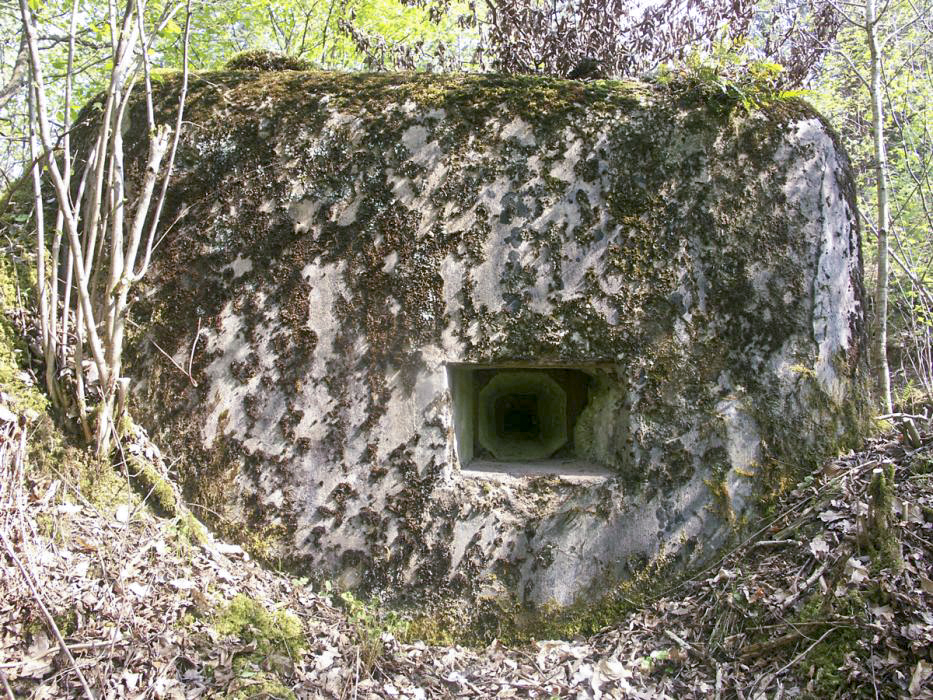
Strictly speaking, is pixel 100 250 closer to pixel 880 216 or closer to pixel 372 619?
pixel 372 619

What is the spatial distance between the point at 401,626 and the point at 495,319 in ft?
4.64

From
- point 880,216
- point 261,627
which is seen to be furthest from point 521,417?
point 880,216

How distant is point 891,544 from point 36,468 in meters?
3.26

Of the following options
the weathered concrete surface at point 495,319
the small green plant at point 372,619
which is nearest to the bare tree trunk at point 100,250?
the weathered concrete surface at point 495,319

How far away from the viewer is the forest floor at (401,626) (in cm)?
202

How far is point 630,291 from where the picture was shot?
283 cm

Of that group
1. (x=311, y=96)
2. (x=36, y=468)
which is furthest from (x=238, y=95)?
(x=36, y=468)

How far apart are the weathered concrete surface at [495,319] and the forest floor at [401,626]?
0.67 ft

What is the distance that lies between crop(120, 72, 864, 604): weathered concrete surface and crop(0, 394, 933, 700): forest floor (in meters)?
0.21

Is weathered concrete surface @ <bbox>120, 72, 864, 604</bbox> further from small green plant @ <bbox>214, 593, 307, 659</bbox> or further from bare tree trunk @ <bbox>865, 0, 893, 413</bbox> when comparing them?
bare tree trunk @ <bbox>865, 0, 893, 413</bbox>

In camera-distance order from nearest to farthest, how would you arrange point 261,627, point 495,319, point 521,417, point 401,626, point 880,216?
point 261,627 → point 401,626 → point 495,319 → point 521,417 → point 880,216

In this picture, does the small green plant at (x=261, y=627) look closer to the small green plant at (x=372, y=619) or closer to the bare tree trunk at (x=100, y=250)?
the small green plant at (x=372, y=619)

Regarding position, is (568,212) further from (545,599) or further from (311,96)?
(545,599)

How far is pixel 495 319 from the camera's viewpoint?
2.82 m
